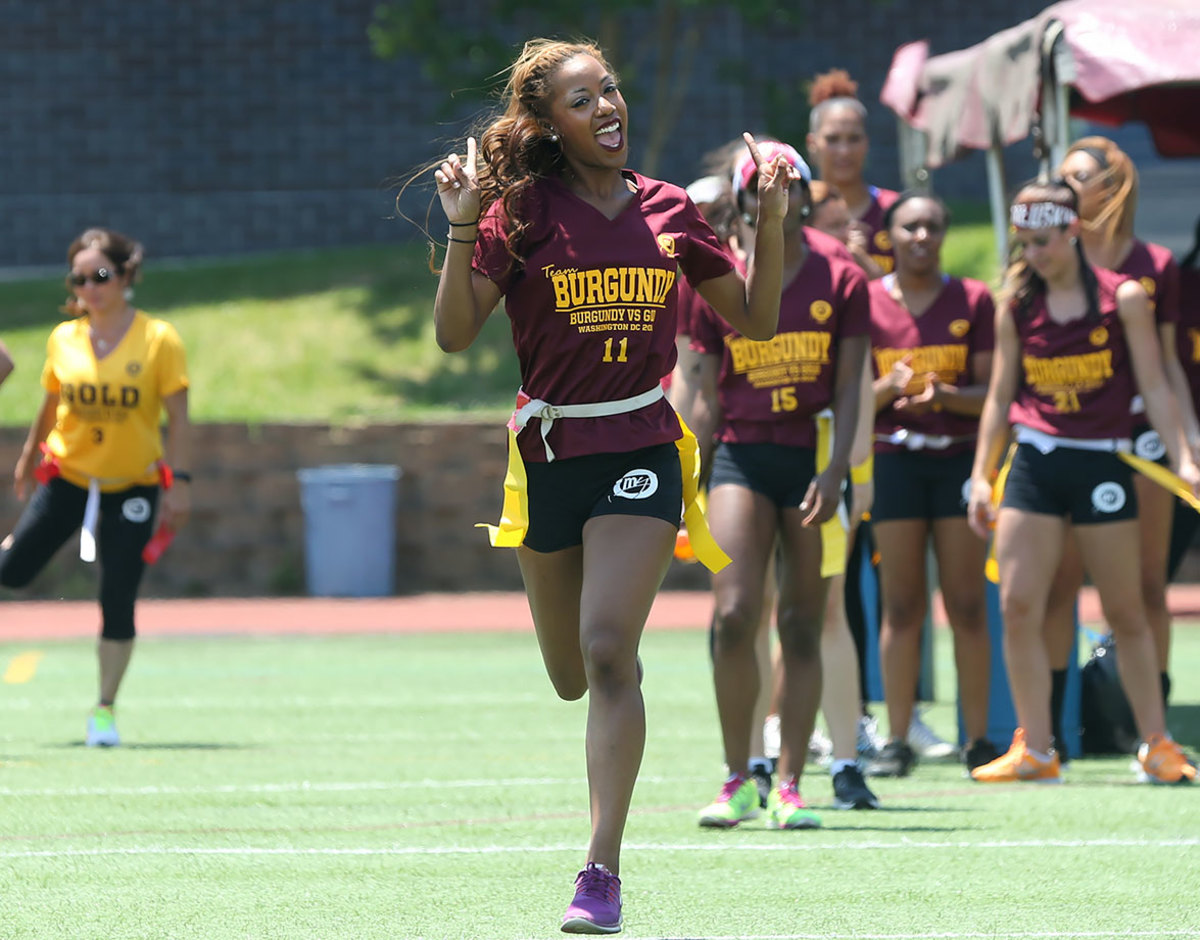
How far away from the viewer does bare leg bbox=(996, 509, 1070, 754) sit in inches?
296

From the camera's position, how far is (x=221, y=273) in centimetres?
2311

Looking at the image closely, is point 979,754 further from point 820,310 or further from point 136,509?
point 136,509

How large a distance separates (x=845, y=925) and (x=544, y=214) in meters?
1.86

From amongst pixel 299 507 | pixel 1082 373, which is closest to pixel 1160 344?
pixel 1082 373

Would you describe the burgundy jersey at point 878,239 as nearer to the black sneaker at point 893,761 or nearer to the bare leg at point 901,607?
the bare leg at point 901,607

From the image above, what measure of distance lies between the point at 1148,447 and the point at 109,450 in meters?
4.40

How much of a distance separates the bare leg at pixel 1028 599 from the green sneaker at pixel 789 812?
140 centimetres

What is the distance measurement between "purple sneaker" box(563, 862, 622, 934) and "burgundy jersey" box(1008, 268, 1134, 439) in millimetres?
3500

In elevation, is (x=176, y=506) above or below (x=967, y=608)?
above

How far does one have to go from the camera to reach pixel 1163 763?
297 inches

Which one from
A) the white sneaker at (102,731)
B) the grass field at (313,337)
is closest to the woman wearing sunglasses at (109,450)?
the white sneaker at (102,731)

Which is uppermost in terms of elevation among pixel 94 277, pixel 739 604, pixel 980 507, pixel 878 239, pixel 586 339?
pixel 878 239

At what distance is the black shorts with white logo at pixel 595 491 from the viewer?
16.3ft

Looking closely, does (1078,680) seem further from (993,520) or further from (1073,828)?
(1073,828)
